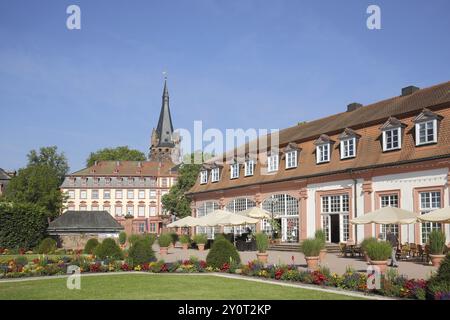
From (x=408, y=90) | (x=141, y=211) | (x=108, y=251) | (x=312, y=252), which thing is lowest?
(x=108, y=251)

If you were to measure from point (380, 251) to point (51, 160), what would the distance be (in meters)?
71.4

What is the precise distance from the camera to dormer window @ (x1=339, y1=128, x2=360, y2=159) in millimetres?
27016

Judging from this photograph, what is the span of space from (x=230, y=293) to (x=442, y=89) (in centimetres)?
1857

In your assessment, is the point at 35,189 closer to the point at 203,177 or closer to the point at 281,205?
the point at 203,177

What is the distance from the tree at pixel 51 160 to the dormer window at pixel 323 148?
55.7m

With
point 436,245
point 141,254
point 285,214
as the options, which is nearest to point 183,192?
point 285,214

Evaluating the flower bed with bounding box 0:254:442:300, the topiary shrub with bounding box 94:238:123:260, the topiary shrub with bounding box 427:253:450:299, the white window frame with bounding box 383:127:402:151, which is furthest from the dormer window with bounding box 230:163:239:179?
the topiary shrub with bounding box 427:253:450:299

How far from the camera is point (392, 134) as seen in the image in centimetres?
2453

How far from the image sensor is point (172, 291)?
1253cm

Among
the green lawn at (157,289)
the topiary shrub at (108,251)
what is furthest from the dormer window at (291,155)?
the green lawn at (157,289)

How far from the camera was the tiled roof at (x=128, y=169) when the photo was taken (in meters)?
79.4

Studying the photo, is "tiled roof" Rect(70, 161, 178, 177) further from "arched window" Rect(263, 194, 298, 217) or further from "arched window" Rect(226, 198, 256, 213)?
"arched window" Rect(263, 194, 298, 217)
